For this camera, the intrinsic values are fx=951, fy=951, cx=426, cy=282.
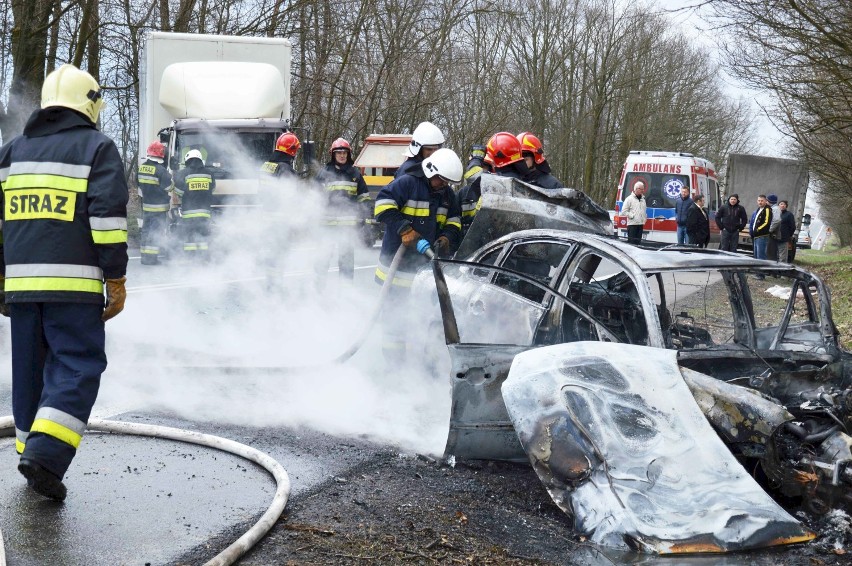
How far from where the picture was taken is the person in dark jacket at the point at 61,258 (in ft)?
13.6

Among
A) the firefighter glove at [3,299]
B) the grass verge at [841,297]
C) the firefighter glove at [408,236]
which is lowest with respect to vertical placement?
the grass verge at [841,297]

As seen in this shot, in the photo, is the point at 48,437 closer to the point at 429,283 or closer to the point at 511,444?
the point at 511,444

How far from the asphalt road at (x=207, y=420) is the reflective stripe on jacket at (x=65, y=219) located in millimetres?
950

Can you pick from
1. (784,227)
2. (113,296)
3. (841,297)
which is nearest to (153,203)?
(113,296)

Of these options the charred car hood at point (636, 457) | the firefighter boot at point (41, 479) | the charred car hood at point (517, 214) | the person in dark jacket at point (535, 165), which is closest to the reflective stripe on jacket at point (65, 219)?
the firefighter boot at point (41, 479)

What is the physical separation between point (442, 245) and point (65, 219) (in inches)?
156

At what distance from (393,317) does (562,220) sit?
144 cm

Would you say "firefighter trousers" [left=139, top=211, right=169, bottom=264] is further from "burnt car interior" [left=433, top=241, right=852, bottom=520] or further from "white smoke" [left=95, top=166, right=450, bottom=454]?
"burnt car interior" [left=433, top=241, right=852, bottom=520]

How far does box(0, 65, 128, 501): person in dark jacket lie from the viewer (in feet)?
13.6

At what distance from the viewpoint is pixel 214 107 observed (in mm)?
15750

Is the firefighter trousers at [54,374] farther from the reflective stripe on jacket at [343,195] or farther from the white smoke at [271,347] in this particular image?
the reflective stripe on jacket at [343,195]

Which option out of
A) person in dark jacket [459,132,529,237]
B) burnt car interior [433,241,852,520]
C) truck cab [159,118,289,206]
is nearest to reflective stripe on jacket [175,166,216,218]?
truck cab [159,118,289,206]

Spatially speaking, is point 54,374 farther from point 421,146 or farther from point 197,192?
point 197,192

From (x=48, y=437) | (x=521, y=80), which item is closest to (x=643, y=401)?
(x=48, y=437)
